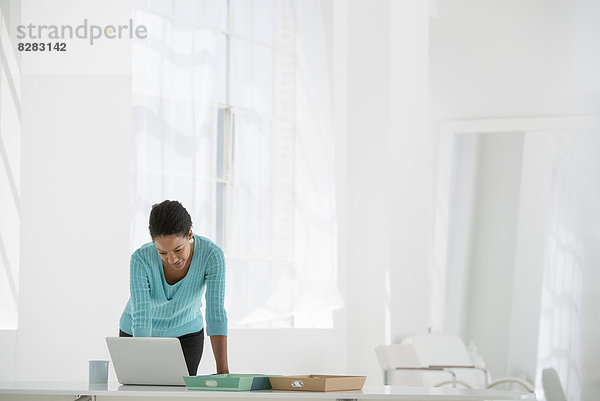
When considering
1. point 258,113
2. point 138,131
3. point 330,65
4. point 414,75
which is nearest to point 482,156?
point 414,75

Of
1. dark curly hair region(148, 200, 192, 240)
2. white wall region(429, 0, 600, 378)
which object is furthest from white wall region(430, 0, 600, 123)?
dark curly hair region(148, 200, 192, 240)

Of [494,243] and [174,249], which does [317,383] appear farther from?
[494,243]

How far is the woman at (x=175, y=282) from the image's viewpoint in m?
3.06

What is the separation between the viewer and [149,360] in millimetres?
2766

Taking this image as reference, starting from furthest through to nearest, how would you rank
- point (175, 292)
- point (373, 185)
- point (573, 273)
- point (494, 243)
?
1. point (494, 243)
2. point (573, 273)
3. point (373, 185)
4. point (175, 292)

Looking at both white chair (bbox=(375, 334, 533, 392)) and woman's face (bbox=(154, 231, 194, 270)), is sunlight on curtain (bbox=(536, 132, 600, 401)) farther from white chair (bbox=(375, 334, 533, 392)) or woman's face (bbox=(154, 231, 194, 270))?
woman's face (bbox=(154, 231, 194, 270))

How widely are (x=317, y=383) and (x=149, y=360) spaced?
55 cm

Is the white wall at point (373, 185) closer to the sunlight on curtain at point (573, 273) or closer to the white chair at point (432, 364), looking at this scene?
the white chair at point (432, 364)

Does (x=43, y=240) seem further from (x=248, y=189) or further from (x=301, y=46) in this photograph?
(x=301, y=46)

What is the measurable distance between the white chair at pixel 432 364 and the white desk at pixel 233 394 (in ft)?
8.09

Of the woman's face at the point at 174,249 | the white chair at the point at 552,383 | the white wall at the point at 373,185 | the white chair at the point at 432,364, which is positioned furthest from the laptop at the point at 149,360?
the white wall at the point at 373,185

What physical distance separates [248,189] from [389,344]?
5.03 ft

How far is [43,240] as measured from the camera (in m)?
3.74

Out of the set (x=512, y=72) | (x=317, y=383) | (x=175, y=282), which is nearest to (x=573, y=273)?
(x=512, y=72)
